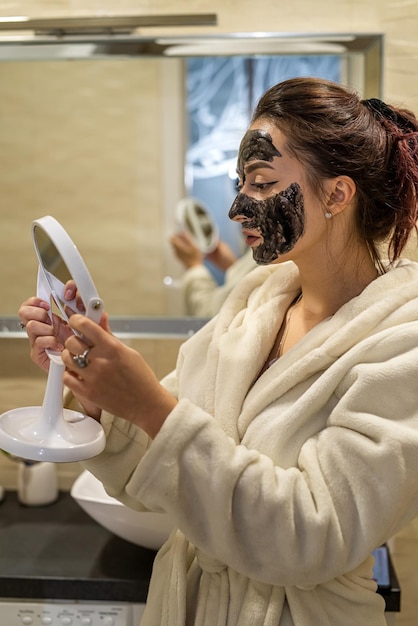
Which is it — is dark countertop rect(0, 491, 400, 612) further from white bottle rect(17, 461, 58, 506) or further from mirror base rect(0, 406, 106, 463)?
mirror base rect(0, 406, 106, 463)

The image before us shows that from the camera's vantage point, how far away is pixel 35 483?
1770 millimetres

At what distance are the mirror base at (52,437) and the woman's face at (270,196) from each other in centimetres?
36

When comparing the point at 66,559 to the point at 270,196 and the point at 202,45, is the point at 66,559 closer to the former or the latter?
the point at 270,196

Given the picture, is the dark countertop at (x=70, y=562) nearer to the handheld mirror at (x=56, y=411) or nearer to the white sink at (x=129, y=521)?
the white sink at (x=129, y=521)

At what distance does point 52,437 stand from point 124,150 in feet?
3.37

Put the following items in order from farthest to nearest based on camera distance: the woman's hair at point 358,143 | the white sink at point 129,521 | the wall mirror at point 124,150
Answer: the wall mirror at point 124,150, the white sink at point 129,521, the woman's hair at point 358,143

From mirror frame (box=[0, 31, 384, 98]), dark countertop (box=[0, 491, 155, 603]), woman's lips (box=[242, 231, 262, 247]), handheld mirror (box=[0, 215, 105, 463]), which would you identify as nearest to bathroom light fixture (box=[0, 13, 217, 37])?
mirror frame (box=[0, 31, 384, 98])

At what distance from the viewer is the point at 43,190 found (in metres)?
1.83

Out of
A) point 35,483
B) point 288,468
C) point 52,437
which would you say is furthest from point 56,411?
point 35,483

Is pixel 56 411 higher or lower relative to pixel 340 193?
lower

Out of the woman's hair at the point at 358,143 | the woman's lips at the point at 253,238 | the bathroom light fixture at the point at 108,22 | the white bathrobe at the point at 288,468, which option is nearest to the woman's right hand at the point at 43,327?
the white bathrobe at the point at 288,468

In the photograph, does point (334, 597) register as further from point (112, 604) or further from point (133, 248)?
point (133, 248)

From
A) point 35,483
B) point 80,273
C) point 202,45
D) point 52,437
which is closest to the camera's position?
point 80,273

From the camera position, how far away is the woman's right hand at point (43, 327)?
1057mm
